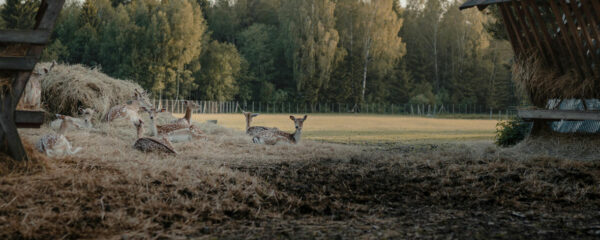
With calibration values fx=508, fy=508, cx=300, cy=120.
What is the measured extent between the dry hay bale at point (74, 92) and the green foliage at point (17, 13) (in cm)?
3014

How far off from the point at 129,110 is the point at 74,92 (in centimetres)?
131

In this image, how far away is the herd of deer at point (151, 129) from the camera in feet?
23.1

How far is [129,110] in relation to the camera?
12.4 m

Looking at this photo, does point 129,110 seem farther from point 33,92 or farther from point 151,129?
point 33,92

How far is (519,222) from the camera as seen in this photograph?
470 centimetres


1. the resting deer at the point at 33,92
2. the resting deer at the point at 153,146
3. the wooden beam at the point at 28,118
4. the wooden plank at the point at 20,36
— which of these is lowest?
the resting deer at the point at 153,146

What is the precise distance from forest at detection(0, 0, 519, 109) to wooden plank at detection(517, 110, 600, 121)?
100ft

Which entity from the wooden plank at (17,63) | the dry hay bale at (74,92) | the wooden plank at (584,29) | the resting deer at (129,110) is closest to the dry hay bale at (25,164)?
the wooden plank at (17,63)

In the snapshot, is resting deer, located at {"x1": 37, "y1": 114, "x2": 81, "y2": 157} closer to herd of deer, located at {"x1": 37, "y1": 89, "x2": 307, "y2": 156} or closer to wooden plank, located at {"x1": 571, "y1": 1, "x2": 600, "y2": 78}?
herd of deer, located at {"x1": 37, "y1": 89, "x2": 307, "y2": 156}

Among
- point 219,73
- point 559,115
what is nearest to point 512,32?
point 559,115

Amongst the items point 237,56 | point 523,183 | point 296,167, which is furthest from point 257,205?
point 237,56

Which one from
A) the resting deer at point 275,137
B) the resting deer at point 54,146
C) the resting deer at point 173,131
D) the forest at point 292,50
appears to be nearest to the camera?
the resting deer at point 54,146

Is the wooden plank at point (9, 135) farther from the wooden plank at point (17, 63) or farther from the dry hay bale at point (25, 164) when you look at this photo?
the wooden plank at point (17, 63)

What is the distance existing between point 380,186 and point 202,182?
2.16 meters
